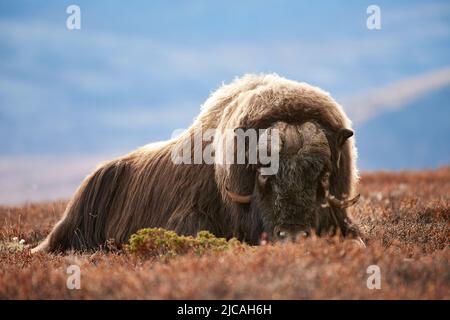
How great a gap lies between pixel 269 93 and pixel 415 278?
100 inches

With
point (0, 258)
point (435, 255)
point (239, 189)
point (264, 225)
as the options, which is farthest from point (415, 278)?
point (0, 258)

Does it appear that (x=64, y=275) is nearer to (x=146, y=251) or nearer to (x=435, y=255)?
(x=146, y=251)

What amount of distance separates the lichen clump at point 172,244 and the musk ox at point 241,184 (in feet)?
1.66

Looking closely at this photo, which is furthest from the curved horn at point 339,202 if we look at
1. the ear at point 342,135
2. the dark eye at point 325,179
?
the ear at point 342,135

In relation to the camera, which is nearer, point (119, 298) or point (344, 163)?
point (119, 298)

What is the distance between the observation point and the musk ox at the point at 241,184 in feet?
21.2

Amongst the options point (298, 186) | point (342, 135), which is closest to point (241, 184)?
point (298, 186)

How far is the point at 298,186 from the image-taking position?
6.38 m

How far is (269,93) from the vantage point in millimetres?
7203

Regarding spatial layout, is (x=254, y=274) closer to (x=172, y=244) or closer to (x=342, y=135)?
(x=172, y=244)

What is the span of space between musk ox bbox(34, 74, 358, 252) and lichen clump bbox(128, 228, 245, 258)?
1.66ft

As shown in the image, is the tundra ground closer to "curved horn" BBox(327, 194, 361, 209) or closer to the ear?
"curved horn" BBox(327, 194, 361, 209)

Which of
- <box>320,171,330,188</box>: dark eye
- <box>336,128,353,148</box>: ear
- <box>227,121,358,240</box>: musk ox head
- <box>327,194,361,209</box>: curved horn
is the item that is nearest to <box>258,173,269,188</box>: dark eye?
<box>227,121,358,240</box>: musk ox head

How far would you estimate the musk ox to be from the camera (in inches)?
254
